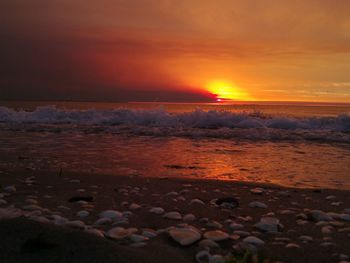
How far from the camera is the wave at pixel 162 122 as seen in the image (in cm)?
1596

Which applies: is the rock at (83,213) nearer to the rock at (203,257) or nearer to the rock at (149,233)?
the rock at (149,233)

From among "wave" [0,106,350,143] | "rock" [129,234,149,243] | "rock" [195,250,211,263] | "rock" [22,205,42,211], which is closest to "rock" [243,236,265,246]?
"rock" [195,250,211,263]

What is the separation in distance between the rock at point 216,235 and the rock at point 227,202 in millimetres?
1128

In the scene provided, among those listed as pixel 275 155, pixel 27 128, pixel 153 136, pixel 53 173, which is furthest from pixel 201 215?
pixel 27 128

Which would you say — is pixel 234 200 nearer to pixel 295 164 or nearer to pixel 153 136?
pixel 295 164

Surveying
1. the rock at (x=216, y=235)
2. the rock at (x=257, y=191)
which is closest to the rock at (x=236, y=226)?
the rock at (x=216, y=235)

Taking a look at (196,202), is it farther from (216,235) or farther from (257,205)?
(216,235)

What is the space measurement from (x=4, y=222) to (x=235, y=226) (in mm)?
2023

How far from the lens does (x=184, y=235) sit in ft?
10.0

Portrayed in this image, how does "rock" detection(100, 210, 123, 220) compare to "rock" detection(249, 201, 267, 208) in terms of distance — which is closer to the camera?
"rock" detection(100, 210, 123, 220)

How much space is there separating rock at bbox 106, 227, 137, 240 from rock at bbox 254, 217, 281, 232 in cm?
119

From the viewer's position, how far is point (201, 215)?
156 inches

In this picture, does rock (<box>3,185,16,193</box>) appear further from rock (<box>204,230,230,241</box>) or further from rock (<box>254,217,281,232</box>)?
rock (<box>254,217,281,232</box>)

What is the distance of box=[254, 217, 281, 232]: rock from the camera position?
3.47 meters
